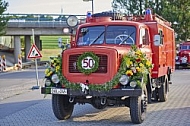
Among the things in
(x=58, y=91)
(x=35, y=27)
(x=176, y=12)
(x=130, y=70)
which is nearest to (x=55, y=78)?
(x=58, y=91)

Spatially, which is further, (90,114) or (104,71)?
(90,114)

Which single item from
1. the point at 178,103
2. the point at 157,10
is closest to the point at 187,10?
the point at 157,10

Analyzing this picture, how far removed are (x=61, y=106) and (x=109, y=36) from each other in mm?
2217

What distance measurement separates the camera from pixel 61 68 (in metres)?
10.4

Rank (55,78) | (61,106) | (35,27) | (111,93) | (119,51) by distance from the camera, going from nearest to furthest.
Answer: (111,93)
(119,51)
(55,78)
(61,106)
(35,27)

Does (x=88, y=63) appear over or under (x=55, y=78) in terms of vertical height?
over

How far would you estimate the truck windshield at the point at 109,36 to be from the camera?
11.2 m

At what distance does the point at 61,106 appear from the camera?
10812mm

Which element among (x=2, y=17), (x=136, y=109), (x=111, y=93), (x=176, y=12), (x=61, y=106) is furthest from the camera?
(x=176, y=12)

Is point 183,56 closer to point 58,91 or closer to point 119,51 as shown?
point 119,51

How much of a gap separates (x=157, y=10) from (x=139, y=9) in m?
2.79

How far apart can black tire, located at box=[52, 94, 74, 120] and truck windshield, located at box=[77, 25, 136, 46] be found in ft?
5.24

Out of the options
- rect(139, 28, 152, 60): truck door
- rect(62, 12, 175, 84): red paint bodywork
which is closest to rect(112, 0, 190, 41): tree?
rect(62, 12, 175, 84): red paint bodywork

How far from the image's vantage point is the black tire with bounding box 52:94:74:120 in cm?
1074
